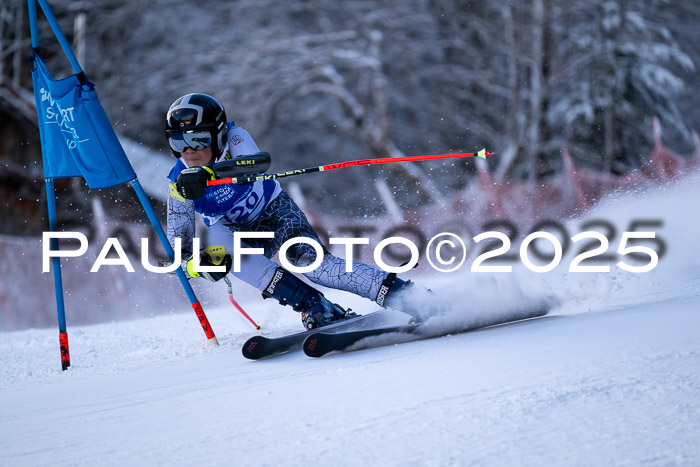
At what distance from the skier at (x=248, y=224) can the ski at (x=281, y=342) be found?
0.13 m

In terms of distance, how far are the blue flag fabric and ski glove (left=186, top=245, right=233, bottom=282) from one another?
2.25ft

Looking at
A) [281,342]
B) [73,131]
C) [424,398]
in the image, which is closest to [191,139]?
[73,131]

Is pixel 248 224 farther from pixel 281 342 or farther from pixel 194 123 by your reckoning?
pixel 281 342

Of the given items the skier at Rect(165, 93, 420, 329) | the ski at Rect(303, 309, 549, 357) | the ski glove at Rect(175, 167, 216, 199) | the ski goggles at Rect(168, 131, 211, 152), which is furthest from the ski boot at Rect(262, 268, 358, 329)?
the ski goggles at Rect(168, 131, 211, 152)

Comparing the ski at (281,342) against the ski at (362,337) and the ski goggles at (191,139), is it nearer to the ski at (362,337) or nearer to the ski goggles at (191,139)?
the ski at (362,337)

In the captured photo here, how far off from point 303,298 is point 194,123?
105 cm

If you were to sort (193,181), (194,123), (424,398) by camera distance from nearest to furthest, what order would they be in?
(424,398) < (193,181) < (194,123)

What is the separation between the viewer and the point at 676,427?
1828 millimetres

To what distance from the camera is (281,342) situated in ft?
11.2

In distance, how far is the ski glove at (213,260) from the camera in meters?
3.71

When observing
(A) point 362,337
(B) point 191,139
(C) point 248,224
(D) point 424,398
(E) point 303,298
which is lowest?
(E) point 303,298

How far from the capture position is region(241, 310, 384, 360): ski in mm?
3334

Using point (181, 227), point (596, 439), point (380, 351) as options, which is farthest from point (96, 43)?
point (596, 439)

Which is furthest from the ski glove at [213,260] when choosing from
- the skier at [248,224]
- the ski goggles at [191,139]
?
the ski goggles at [191,139]
